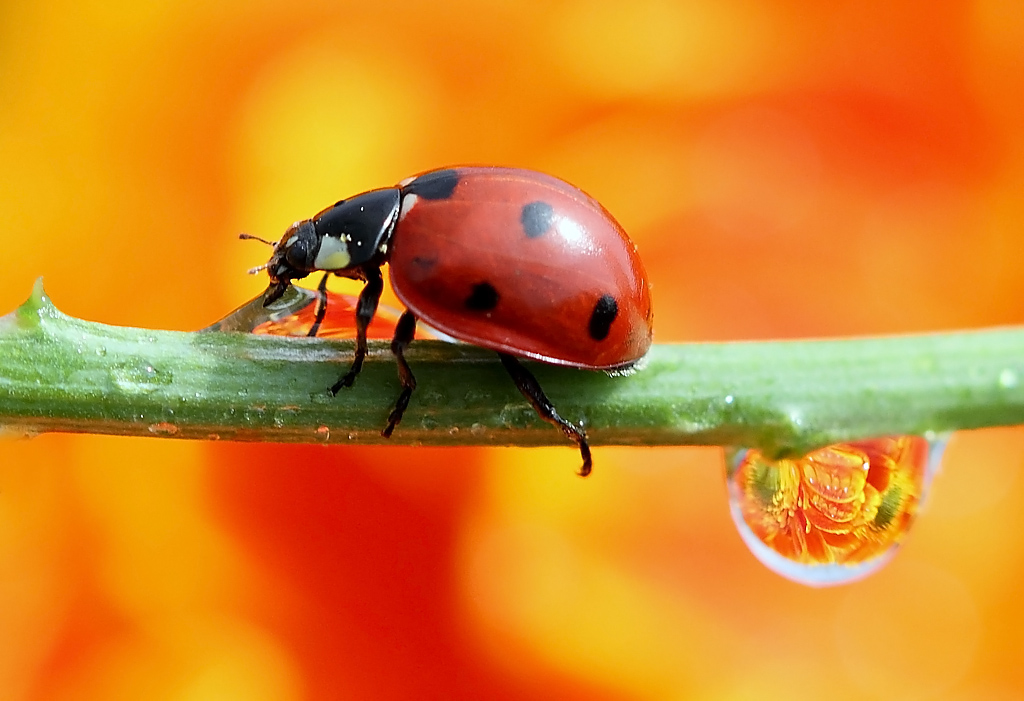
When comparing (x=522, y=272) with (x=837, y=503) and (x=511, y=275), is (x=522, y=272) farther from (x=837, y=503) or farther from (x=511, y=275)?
(x=837, y=503)

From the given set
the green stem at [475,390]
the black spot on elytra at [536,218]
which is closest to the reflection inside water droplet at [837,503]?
the green stem at [475,390]

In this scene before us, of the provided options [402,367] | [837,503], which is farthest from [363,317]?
[837,503]

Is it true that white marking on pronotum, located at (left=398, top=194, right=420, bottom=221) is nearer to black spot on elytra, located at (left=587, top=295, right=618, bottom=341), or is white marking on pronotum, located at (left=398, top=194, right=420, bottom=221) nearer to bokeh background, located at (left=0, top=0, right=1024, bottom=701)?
black spot on elytra, located at (left=587, top=295, right=618, bottom=341)

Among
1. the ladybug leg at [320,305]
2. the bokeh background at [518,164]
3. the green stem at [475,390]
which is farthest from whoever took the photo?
the bokeh background at [518,164]

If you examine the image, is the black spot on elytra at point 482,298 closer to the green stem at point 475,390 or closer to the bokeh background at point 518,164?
the green stem at point 475,390

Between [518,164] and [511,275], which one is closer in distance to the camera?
[511,275]

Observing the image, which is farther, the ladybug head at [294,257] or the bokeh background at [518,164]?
the bokeh background at [518,164]

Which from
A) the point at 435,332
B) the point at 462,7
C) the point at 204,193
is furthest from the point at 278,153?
the point at 435,332
